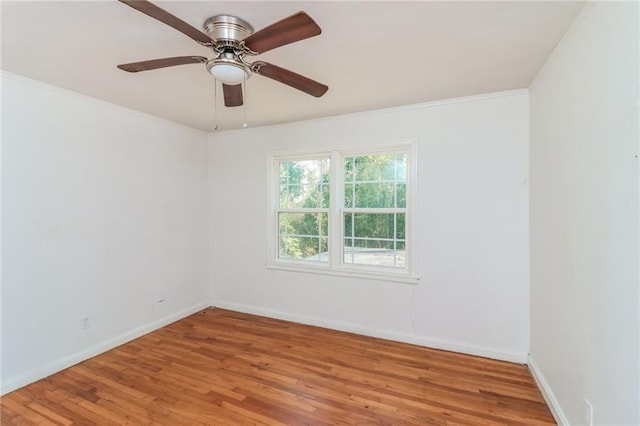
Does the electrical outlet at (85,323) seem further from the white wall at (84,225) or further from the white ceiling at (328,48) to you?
the white ceiling at (328,48)

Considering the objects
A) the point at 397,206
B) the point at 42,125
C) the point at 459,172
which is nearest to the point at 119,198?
the point at 42,125

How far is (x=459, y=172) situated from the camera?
2.90m

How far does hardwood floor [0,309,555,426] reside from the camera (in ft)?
6.68

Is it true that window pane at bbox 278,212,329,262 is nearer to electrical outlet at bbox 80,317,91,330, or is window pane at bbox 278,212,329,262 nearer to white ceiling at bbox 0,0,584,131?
white ceiling at bbox 0,0,584,131

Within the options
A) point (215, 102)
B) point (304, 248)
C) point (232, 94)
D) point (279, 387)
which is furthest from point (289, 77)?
point (304, 248)

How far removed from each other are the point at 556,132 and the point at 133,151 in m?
3.71

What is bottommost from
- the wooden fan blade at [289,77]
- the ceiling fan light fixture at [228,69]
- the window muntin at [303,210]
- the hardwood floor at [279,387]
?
the hardwood floor at [279,387]

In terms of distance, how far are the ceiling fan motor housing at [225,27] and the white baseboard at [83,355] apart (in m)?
2.88

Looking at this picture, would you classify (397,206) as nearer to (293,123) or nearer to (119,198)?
(293,123)

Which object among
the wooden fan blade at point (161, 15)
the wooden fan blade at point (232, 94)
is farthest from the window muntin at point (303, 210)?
the wooden fan blade at point (161, 15)

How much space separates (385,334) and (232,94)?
2.68m

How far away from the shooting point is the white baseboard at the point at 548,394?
1.90 meters

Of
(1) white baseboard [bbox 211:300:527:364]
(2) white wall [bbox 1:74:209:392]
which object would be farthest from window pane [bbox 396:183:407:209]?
(2) white wall [bbox 1:74:209:392]

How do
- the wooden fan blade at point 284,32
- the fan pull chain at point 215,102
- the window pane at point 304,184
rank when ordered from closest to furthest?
the wooden fan blade at point 284,32 < the fan pull chain at point 215,102 < the window pane at point 304,184
